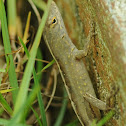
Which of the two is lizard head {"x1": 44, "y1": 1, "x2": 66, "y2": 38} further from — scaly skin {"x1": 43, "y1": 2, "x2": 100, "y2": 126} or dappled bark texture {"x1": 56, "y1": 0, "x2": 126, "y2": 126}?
Answer: dappled bark texture {"x1": 56, "y1": 0, "x2": 126, "y2": 126}

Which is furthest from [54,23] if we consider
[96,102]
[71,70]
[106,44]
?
[96,102]

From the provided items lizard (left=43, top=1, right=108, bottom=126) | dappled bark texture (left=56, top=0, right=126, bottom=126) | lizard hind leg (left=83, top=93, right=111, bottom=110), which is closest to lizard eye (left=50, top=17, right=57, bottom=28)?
lizard (left=43, top=1, right=108, bottom=126)

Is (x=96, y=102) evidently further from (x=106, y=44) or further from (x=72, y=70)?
(x=106, y=44)

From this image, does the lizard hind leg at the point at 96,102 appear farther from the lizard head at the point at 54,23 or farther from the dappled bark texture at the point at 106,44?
the lizard head at the point at 54,23

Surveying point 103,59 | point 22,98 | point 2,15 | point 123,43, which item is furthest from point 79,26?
point 22,98

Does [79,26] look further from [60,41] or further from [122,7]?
[122,7]

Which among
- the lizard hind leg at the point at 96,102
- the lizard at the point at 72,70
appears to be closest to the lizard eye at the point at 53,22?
the lizard at the point at 72,70
